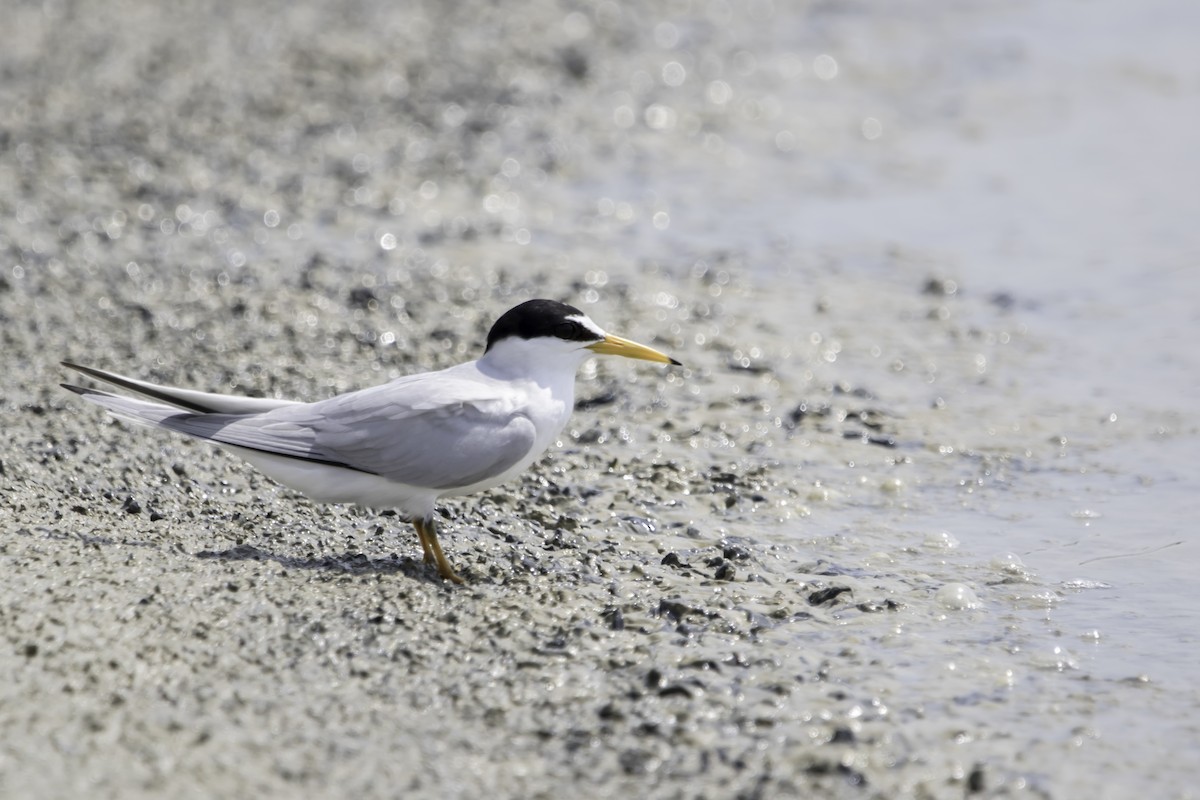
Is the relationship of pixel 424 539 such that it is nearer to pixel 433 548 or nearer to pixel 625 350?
pixel 433 548

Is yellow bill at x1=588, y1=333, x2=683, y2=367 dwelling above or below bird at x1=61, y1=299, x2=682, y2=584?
above

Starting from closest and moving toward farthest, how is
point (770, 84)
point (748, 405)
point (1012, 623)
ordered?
point (1012, 623) < point (748, 405) < point (770, 84)

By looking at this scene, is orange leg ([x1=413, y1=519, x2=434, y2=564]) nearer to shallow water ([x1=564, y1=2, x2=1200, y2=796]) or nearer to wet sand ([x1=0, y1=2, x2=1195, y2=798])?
wet sand ([x1=0, y1=2, x2=1195, y2=798])

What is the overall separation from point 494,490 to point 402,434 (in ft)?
2.86

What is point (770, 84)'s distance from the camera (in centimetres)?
1112

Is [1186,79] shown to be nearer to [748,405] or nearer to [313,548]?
[748,405]

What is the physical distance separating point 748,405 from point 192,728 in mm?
3384

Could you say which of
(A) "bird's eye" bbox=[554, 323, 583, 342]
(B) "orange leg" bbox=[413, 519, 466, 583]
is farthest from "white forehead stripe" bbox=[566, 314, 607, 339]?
(B) "orange leg" bbox=[413, 519, 466, 583]

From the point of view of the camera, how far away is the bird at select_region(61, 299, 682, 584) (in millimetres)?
4812

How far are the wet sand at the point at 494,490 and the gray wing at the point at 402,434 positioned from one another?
1.16 feet

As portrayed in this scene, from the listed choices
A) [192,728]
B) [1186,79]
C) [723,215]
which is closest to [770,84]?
[723,215]

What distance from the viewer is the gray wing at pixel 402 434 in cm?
481

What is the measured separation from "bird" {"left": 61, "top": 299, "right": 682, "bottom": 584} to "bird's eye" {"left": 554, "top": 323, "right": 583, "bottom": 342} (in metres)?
0.23

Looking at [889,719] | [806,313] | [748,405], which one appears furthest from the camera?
[806,313]
